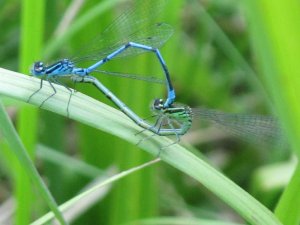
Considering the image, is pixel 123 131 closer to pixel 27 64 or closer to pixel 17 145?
pixel 17 145

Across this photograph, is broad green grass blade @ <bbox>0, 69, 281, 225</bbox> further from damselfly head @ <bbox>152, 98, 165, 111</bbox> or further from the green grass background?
damselfly head @ <bbox>152, 98, 165, 111</bbox>

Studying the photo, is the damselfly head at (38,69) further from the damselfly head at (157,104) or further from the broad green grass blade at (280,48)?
the broad green grass blade at (280,48)

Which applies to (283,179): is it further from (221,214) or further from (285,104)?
(285,104)

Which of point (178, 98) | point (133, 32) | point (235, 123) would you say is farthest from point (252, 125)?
point (178, 98)

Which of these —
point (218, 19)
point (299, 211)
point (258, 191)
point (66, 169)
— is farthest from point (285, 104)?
point (218, 19)

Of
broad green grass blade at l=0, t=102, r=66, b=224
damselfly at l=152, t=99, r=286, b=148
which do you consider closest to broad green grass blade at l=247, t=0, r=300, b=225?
broad green grass blade at l=0, t=102, r=66, b=224

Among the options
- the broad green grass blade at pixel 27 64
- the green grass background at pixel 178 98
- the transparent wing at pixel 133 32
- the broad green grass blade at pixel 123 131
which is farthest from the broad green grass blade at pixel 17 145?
the transparent wing at pixel 133 32
